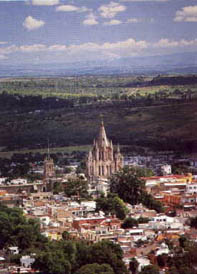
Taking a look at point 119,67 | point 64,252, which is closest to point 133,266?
point 64,252

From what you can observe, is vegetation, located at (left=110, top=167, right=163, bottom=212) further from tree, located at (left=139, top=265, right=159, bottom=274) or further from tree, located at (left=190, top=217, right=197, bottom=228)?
tree, located at (left=139, top=265, right=159, bottom=274)

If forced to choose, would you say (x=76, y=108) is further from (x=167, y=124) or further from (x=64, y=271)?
(x=64, y=271)

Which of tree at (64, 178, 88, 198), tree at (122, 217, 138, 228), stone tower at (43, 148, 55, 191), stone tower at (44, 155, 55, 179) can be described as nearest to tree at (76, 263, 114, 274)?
tree at (122, 217, 138, 228)

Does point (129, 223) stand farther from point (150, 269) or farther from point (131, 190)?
point (150, 269)

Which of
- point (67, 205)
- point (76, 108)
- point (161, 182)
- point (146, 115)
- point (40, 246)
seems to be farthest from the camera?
point (76, 108)

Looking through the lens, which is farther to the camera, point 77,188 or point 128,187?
point 77,188

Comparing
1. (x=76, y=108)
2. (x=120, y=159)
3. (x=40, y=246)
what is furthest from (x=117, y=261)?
(x=76, y=108)

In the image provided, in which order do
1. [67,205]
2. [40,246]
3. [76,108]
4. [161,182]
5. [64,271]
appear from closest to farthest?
[64,271], [40,246], [67,205], [161,182], [76,108]
